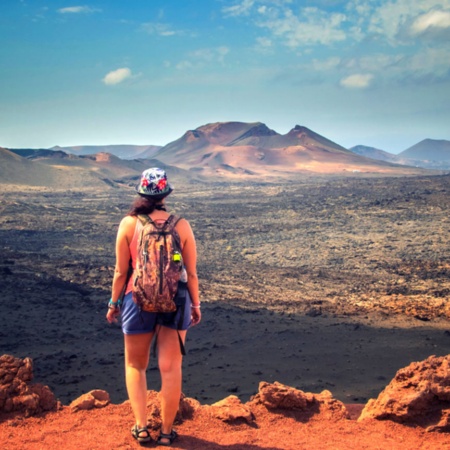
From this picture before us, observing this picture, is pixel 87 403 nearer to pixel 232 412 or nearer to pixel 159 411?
pixel 159 411

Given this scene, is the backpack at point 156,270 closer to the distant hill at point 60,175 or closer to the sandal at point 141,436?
the sandal at point 141,436

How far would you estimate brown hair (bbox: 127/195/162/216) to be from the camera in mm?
3203

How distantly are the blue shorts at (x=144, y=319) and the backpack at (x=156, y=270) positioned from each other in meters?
0.05

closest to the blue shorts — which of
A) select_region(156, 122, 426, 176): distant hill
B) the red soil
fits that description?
the red soil

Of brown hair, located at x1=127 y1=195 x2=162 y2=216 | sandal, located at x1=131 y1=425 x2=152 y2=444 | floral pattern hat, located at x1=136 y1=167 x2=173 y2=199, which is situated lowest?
sandal, located at x1=131 y1=425 x2=152 y2=444

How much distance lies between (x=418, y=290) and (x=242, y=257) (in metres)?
6.05

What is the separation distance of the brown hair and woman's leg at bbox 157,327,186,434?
27.8 inches

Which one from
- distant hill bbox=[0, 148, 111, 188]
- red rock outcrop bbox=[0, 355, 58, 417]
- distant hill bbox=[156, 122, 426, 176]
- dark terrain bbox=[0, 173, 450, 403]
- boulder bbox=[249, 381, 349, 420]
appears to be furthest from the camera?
distant hill bbox=[156, 122, 426, 176]

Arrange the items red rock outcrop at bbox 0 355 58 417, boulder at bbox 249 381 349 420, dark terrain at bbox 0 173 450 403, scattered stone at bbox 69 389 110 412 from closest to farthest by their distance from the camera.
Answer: red rock outcrop at bbox 0 355 58 417, scattered stone at bbox 69 389 110 412, boulder at bbox 249 381 349 420, dark terrain at bbox 0 173 450 403

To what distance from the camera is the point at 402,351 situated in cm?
762

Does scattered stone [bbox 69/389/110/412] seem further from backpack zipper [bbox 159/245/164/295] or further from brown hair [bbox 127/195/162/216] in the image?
brown hair [bbox 127/195/162/216]

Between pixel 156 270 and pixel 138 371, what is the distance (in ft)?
2.21

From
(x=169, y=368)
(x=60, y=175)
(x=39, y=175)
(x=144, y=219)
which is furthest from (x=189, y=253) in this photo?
(x=60, y=175)

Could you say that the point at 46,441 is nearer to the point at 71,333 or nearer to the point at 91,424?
the point at 91,424
